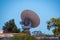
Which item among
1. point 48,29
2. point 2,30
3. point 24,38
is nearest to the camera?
point 24,38

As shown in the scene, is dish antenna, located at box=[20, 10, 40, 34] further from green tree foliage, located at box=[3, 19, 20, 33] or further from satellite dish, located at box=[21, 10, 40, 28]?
green tree foliage, located at box=[3, 19, 20, 33]

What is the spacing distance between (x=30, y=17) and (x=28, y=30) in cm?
583

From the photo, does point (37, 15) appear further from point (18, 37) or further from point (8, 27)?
point (18, 37)

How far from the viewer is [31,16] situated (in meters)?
48.9

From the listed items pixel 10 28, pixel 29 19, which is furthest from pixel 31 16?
pixel 10 28

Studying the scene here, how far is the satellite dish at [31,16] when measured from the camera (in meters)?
48.5

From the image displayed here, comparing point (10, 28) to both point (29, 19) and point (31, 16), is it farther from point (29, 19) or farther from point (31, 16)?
point (31, 16)

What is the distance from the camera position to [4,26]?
2190 inches

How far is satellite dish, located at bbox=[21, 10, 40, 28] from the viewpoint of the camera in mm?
48500

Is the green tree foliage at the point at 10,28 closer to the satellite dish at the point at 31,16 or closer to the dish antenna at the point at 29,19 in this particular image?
the dish antenna at the point at 29,19

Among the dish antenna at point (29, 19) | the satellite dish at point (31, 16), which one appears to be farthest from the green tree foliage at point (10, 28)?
the satellite dish at point (31, 16)

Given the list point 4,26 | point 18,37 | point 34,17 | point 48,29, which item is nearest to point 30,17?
point 34,17

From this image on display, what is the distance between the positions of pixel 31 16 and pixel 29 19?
1.12 metres

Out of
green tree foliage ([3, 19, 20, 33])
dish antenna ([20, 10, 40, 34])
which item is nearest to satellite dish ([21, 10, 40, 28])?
dish antenna ([20, 10, 40, 34])
